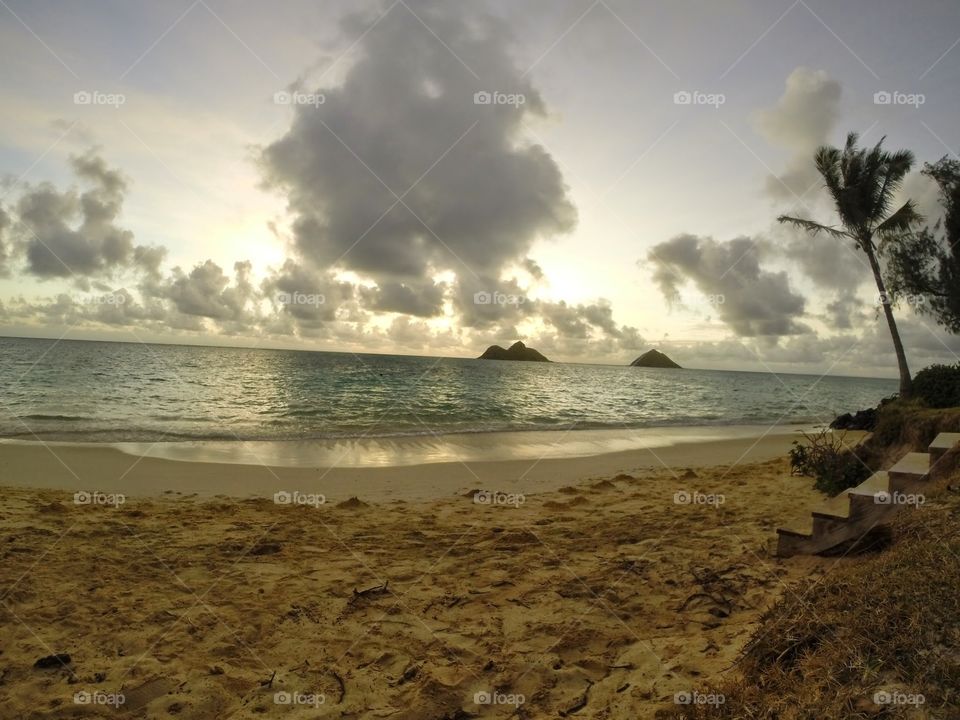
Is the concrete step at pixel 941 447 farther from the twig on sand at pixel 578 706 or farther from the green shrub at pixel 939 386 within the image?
the green shrub at pixel 939 386

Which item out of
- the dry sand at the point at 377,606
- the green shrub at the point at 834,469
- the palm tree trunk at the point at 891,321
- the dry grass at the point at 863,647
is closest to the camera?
the dry grass at the point at 863,647

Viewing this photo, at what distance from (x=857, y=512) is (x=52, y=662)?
6710 mm

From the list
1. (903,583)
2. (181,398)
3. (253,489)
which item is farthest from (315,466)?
(181,398)

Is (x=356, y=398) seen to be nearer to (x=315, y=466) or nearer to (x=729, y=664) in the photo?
(x=315, y=466)

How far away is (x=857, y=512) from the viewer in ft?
15.9

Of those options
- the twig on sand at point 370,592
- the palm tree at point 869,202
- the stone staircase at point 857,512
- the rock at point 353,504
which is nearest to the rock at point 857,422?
the palm tree at point 869,202

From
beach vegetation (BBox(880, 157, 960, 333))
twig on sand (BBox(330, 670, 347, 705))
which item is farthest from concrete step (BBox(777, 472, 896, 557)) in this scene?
beach vegetation (BBox(880, 157, 960, 333))

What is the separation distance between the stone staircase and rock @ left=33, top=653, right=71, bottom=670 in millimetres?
6189

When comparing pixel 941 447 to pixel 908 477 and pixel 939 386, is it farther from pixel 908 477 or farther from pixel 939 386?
pixel 939 386

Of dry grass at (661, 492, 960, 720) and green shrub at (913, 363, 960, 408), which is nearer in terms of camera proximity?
dry grass at (661, 492, 960, 720)

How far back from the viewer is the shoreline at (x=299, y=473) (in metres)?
9.21

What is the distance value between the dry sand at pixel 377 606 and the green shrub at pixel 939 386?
254 inches

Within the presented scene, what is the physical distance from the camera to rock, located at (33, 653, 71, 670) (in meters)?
3.69

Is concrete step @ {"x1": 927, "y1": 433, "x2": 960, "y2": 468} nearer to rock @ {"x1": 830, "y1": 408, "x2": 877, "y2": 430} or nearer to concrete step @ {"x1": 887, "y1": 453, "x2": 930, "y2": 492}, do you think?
concrete step @ {"x1": 887, "y1": 453, "x2": 930, "y2": 492}
